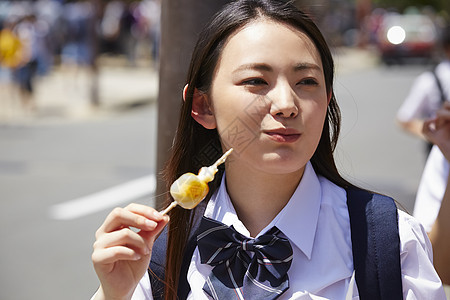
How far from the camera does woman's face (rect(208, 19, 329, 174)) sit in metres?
1.83

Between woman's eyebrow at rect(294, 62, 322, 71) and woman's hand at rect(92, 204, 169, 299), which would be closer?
woman's hand at rect(92, 204, 169, 299)

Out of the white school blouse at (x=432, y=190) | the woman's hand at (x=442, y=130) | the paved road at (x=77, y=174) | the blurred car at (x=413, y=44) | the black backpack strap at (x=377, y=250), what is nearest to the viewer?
the black backpack strap at (x=377, y=250)

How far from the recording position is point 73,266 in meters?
6.14

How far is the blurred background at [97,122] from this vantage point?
15.6 feet

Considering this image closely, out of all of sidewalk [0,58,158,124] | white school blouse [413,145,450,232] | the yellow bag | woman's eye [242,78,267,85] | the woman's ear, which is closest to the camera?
woman's eye [242,78,267,85]

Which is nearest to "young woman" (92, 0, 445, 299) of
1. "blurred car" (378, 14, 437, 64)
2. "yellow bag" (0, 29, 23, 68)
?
"yellow bag" (0, 29, 23, 68)

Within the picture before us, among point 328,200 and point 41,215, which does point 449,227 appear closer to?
point 328,200

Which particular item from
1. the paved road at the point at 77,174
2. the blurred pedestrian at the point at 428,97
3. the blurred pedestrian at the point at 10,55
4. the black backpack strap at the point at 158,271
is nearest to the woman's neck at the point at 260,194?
the black backpack strap at the point at 158,271

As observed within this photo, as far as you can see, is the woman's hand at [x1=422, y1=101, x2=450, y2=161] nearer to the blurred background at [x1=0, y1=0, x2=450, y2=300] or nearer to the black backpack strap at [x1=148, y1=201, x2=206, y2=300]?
the blurred background at [x1=0, y1=0, x2=450, y2=300]

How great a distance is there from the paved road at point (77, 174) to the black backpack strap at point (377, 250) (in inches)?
42.7

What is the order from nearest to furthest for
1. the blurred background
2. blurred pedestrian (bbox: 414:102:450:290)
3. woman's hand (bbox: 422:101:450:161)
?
blurred pedestrian (bbox: 414:102:450:290) → woman's hand (bbox: 422:101:450:161) → the blurred background

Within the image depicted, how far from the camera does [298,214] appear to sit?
1.90 meters

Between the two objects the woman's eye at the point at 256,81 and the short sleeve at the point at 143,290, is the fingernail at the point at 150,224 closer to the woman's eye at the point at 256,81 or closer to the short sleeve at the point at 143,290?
the short sleeve at the point at 143,290

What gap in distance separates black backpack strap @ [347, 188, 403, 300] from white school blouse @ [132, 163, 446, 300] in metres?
0.03
